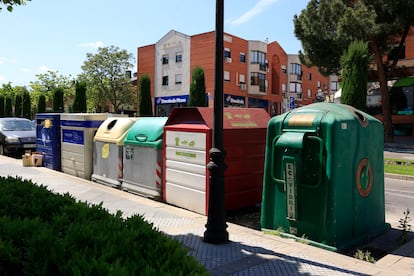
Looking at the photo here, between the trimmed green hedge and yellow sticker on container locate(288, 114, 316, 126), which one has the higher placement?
yellow sticker on container locate(288, 114, 316, 126)

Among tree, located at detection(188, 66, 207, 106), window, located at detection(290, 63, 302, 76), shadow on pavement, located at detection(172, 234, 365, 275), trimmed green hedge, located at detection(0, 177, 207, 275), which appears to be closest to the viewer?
trimmed green hedge, located at detection(0, 177, 207, 275)

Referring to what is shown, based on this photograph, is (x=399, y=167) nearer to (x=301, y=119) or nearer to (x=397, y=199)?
(x=397, y=199)

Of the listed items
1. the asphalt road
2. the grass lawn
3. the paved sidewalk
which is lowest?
the asphalt road

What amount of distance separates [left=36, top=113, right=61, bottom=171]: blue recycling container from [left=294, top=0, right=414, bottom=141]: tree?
19.7 meters

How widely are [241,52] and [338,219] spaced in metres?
43.4

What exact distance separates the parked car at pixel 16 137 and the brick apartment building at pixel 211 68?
2628cm

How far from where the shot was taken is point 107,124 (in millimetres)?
9211

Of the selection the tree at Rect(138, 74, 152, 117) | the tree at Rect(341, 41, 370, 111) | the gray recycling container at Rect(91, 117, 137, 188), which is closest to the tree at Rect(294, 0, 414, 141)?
the tree at Rect(341, 41, 370, 111)

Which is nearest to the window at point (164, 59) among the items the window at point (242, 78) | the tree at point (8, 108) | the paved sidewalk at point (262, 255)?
the window at point (242, 78)

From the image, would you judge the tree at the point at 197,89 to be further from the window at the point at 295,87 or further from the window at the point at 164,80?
the window at the point at 295,87

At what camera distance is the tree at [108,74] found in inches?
1848

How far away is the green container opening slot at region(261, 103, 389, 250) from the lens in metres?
4.71

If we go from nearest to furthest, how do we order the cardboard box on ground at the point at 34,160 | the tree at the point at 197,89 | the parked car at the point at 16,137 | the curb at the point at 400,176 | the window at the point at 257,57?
the curb at the point at 400,176 → the cardboard box on ground at the point at 34,160 → the parked car at the point at 16,137 → the tree at the point at 197,89 → the window at the point at 257,57

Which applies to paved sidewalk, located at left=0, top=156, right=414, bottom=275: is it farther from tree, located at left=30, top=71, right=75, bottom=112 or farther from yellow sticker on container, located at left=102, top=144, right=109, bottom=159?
tree, located at left=30, top=71, right=75, bottom=112
